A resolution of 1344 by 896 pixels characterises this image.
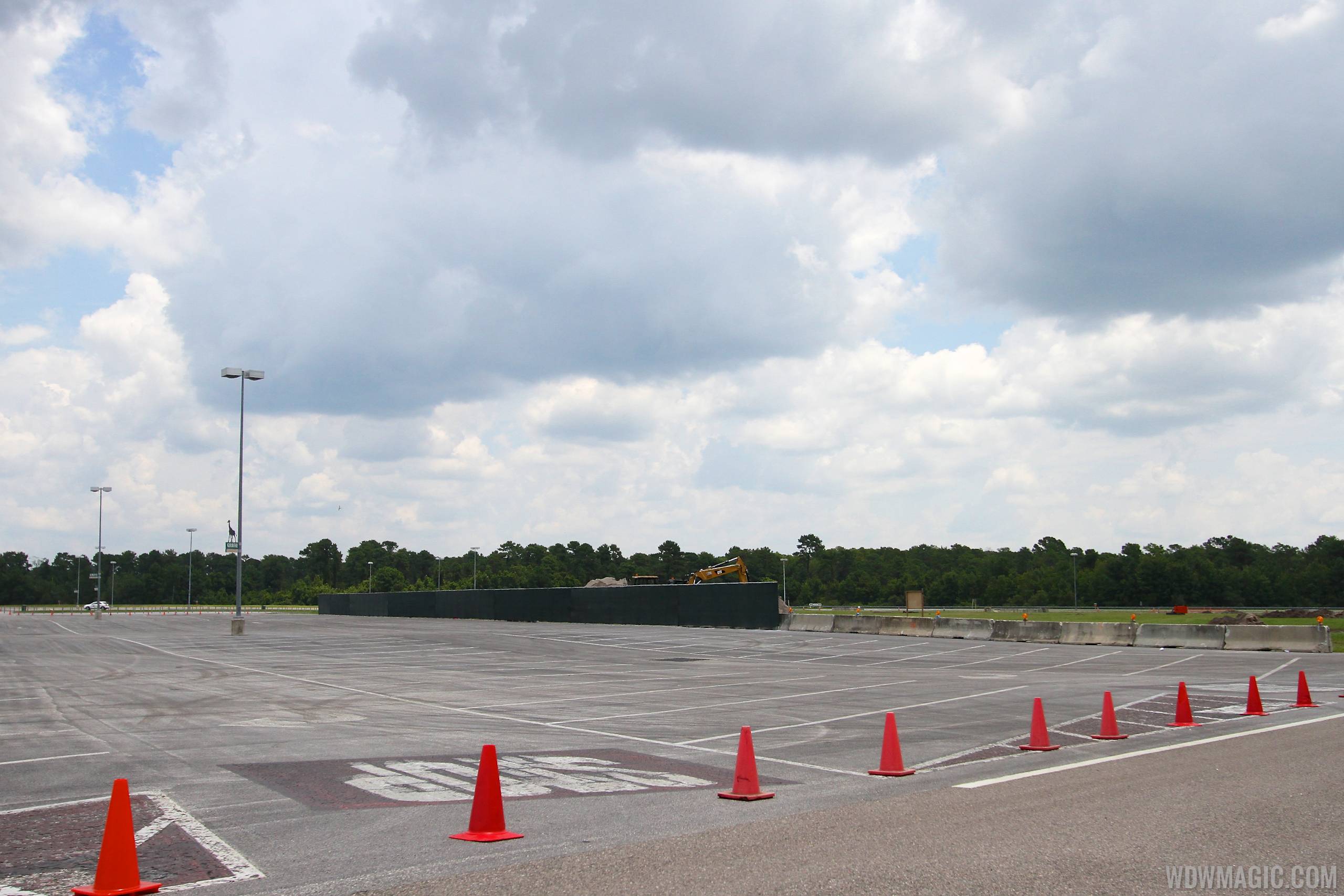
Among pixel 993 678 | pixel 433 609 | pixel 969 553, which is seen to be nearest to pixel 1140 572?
pixel 969 553

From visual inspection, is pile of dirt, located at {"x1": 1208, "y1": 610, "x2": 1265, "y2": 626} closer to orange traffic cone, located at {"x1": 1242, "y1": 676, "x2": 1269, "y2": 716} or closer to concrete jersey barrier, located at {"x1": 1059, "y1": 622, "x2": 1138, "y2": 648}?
concrete jersey barrier, located at {"x1": 1059, "y1": 622, "x2": 1138, "y2": 648}

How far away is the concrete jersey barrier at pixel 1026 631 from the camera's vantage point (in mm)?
36906

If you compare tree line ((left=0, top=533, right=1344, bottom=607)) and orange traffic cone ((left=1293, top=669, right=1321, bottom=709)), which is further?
tree line ((left=0, top=533, right=1344, bottom=607))

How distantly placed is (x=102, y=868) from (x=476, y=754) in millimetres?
6268

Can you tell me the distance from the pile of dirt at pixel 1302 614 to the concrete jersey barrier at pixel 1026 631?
30253mm

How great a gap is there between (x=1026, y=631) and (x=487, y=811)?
109ft

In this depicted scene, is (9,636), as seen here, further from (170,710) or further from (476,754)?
(476,754)

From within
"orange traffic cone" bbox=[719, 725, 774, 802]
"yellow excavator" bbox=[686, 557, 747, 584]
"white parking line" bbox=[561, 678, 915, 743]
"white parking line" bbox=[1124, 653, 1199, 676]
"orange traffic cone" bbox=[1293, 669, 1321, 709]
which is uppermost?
"yellow excavator" bbox=[686, 557, 747, 584]

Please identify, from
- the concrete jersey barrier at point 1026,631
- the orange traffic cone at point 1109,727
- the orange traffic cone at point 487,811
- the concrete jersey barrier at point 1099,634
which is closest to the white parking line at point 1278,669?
the concrete jersey barrier at point 1099,634

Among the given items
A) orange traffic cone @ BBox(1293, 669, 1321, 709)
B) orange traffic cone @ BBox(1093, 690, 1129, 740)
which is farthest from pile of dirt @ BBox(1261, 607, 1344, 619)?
orange traffic cone @ BBox(1093, 690, 1129, 740)

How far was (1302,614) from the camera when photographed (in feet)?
210

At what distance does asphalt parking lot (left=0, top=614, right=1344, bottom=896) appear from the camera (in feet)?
25.2

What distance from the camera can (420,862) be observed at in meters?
7.02

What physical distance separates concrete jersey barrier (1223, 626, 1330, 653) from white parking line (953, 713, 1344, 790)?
1699 cm
